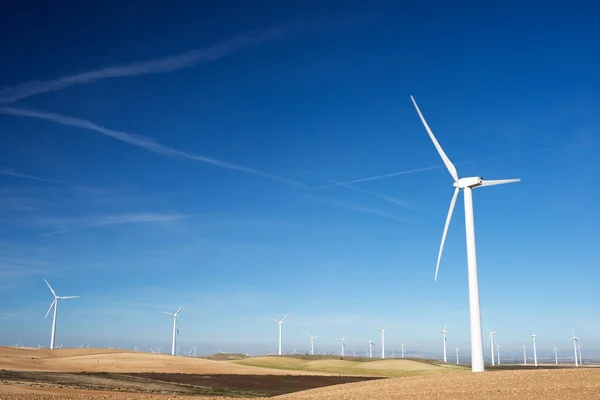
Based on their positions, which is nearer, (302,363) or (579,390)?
(579,390)

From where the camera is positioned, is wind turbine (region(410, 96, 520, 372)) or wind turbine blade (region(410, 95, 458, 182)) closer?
wind turbine (region(410, 96, 520, 372))

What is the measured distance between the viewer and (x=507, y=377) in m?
40.7

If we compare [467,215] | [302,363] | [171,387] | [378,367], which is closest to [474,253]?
[467,215]

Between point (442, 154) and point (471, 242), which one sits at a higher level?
point (442, 154)

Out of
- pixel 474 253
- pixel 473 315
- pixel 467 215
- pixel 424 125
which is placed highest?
pixel 424 125

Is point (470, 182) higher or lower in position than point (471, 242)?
higher

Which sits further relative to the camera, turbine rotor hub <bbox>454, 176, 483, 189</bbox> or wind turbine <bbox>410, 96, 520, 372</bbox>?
turbine rotor hub <bbox>454, 176, 483, 189</bbox>

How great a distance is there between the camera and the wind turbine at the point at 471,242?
44.7 m

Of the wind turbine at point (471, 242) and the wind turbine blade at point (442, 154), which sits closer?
the wind turbine at point (471, 242)

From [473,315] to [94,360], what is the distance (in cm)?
7506

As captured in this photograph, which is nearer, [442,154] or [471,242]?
[471,242]

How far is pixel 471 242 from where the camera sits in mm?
47062

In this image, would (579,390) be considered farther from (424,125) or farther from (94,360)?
(94,360)

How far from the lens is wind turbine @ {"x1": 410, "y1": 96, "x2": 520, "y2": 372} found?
44719mm
